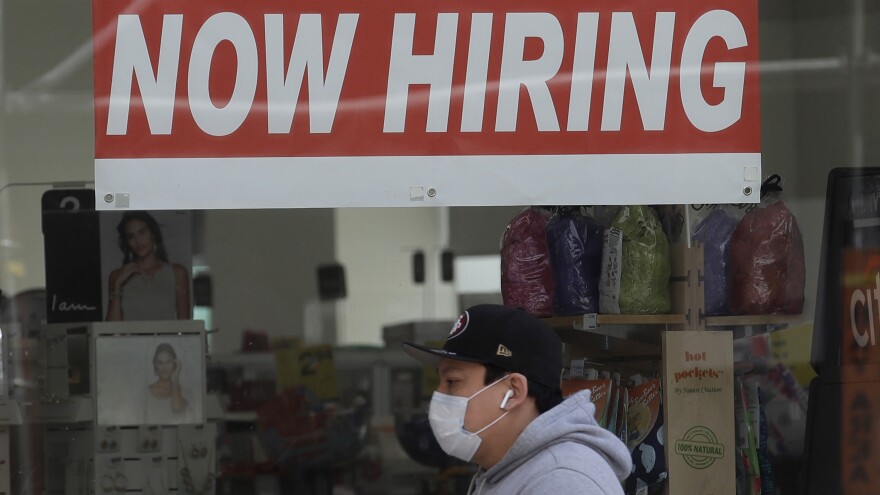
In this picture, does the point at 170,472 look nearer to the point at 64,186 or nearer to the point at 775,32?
the point at 64,186

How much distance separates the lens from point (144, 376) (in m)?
4.82

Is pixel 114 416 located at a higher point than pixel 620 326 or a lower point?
lower

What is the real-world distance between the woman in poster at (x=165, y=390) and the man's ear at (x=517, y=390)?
2865 mm

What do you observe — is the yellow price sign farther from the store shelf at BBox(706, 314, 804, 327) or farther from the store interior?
the store shelf at BBox(706, 314, 804, 327)

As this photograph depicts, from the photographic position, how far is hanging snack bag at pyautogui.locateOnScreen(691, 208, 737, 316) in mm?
3754

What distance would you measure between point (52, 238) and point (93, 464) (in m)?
1.22

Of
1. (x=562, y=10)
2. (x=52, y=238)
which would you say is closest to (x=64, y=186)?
(x=52, y=238)

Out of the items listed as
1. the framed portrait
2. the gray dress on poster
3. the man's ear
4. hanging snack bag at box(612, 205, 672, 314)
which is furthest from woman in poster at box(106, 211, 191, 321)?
the man's ear

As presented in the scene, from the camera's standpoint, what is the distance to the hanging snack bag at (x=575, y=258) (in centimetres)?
374

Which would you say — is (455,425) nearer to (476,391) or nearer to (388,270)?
(476,391)

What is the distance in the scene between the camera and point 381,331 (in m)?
6.69

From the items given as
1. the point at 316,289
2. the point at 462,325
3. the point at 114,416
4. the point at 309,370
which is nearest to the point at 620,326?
the point at 462,325

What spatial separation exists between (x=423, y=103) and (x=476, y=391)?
125 cm

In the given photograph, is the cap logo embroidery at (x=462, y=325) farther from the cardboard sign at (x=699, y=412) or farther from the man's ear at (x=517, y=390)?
the cardboard sign at (x=699, y=412)
